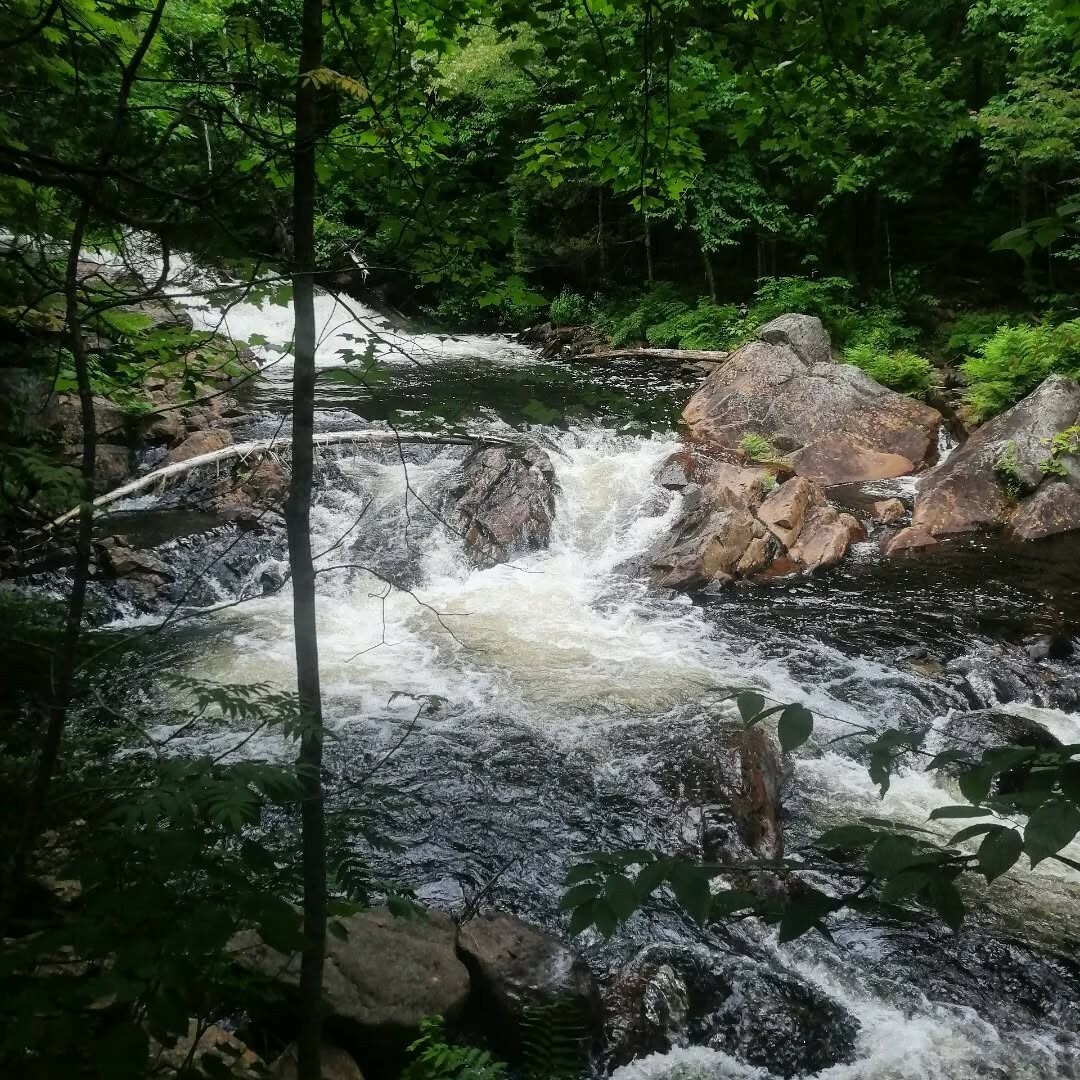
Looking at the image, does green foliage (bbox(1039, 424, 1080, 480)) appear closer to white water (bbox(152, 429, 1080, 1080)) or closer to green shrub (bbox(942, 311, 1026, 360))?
white water (bbox(152, 429, 1080, 1080))

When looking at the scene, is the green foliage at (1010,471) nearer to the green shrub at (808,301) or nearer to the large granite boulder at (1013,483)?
the large granite boulder at (1013,483)

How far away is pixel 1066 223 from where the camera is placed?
1357 millimetres

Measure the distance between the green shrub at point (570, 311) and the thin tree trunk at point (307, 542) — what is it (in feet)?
61.2

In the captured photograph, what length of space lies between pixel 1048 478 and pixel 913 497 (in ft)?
5.05

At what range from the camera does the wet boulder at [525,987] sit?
345cm

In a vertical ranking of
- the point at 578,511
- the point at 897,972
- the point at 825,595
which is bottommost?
the point at 897,972

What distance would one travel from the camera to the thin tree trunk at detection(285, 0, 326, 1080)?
2043 mm

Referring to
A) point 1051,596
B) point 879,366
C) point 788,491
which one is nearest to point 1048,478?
point 1051,596

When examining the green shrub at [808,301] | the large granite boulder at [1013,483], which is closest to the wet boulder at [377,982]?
the large granite boulder at [1013,483]

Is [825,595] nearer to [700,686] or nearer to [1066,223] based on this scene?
[700,686]

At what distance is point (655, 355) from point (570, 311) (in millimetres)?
4715

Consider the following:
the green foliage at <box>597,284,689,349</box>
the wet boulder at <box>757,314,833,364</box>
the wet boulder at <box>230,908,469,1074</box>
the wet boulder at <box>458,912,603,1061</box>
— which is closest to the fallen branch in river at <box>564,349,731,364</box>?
the green foliage at <box>597,284,689,349</box>

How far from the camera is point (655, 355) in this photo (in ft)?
54.6

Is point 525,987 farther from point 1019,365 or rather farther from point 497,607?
point 1019,365
